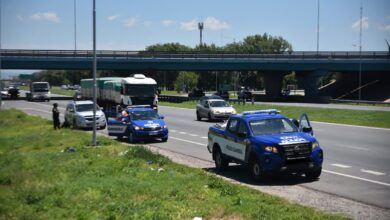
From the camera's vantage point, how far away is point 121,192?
41.8ft

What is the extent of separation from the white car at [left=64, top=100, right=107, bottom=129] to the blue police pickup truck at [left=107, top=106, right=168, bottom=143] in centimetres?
721

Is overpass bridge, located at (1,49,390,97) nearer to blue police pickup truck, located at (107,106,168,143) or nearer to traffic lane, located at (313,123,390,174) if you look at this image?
traffic lane, located at (313,123,390,174)

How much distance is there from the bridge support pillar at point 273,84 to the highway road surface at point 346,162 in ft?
187

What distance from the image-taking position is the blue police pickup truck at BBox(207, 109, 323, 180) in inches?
559

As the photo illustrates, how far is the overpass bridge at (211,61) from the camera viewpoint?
7944 centimetres

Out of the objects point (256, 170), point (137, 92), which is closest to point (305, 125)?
point (256, 170)

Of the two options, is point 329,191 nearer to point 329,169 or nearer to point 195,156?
point 329,169

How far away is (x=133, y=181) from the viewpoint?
14.0 metres

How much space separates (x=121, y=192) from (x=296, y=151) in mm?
4757

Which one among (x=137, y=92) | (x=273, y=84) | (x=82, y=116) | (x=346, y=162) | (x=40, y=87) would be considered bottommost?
A: (x=346, y=162)

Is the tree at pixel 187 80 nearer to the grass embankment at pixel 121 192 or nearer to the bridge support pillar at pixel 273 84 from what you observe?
the bridge support pillar at pixel 273 84

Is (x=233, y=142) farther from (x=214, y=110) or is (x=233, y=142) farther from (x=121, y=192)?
(x=214, y=110)

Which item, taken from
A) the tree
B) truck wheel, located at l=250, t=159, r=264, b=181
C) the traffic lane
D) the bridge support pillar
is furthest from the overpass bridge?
truck wheel, located at l=250, t=159, r=264, b=181

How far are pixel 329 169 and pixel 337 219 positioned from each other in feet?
24.2
